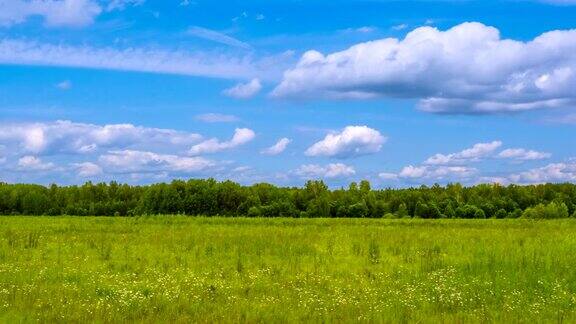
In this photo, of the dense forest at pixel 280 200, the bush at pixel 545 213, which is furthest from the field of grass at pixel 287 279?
the dense forest at pixel 280 200

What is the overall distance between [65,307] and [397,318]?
7.51 m

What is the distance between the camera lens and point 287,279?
18.7 m

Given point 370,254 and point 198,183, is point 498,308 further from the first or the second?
point 198,183

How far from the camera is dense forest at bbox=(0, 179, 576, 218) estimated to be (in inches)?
2781

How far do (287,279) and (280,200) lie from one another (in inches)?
2119

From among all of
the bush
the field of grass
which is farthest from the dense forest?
the field of grass

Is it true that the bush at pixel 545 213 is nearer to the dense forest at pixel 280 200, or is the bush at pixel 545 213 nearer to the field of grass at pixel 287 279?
the dense forest at pixel 280 200

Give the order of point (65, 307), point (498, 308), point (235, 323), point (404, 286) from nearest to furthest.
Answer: point (235, 323), point (65, 307), point (498, 308), point (404, 286)

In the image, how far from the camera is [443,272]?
65.1 ft

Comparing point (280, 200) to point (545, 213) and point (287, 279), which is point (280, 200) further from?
point (287, 279)

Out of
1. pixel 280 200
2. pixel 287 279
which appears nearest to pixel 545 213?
pixel 280 200

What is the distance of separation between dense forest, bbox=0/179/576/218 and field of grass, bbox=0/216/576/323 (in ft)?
134

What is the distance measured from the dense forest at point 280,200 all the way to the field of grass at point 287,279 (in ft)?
134

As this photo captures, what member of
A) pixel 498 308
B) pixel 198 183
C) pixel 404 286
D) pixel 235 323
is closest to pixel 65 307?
pixel 235 323
